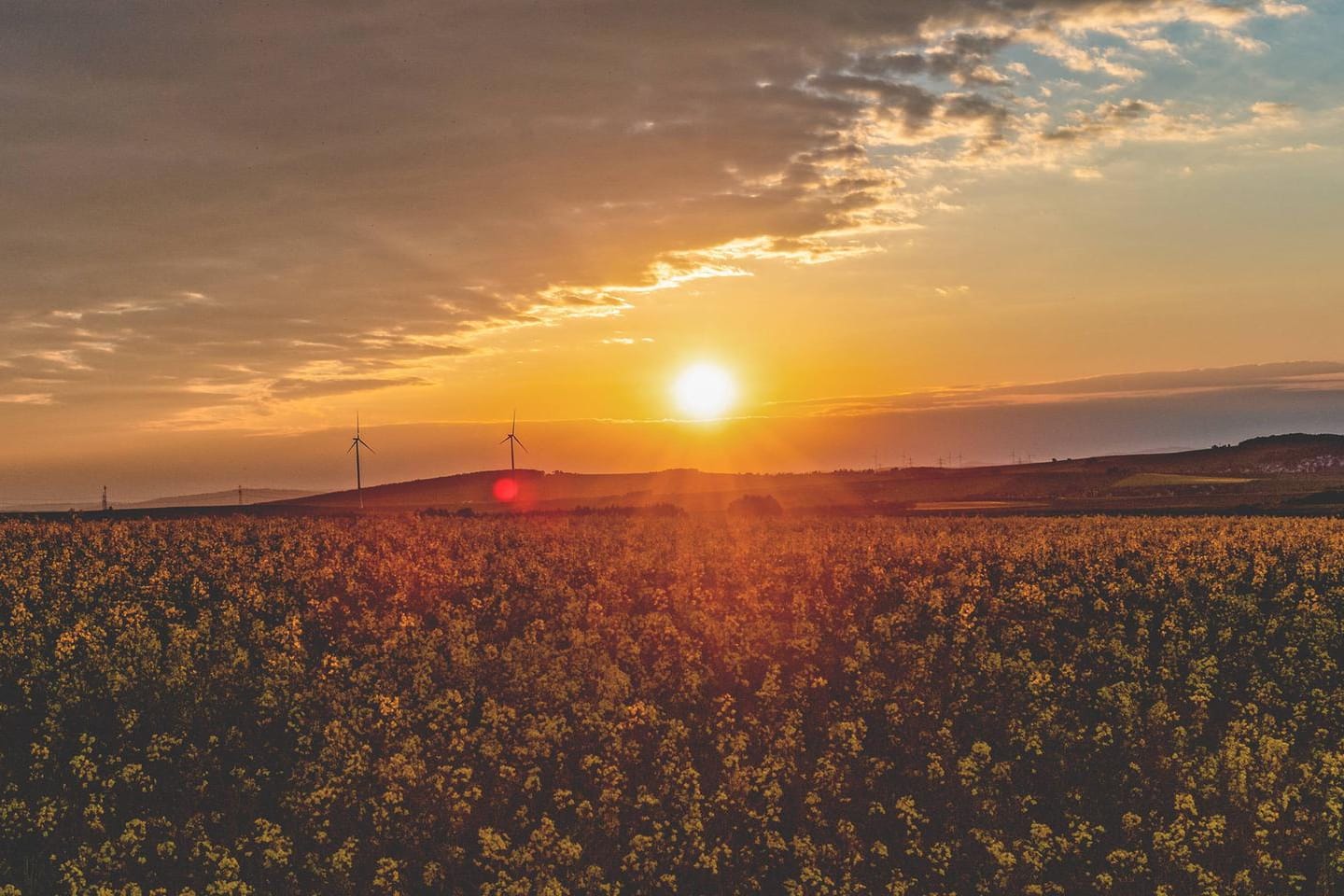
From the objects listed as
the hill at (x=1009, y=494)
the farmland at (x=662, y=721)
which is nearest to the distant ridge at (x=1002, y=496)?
the hill at (x=1009, y=494)

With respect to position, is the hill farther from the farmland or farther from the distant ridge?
the farmland

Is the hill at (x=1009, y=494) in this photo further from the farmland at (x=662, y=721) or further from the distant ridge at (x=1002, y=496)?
the farmland at (x=662, y=721)

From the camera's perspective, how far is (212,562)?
3522 cm

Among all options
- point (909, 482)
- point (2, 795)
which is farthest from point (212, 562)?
point (909, 482)

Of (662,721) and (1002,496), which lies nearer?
(662,721)

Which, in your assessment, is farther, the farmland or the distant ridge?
the distant ridge

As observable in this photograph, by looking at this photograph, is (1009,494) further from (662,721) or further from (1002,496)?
(662,721)

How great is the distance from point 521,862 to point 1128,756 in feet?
51.5

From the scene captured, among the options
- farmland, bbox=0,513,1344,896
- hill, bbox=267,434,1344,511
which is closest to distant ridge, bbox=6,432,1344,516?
hill, bbox=267,434,1344,511

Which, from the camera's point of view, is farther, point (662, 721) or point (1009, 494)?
point (1009, 494)

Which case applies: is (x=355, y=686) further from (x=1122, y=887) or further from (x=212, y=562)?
(x=1122, y=887)

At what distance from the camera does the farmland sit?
22328mm

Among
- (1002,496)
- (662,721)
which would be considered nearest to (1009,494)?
(1002,496)

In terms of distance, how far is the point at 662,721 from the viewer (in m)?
26.9
